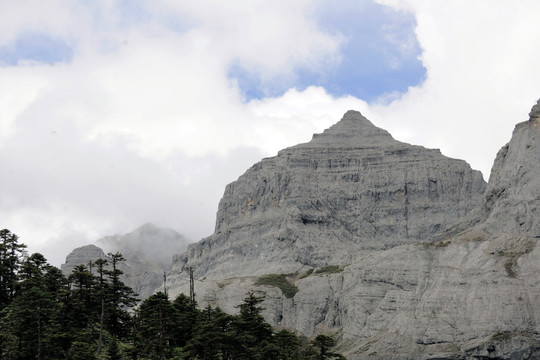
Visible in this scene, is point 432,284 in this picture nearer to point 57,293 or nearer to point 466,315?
point 466,315

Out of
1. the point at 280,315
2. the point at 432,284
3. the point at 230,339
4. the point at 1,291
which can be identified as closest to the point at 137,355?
the point at 230,339

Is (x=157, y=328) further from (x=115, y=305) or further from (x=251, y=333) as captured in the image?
(x=115, y=305)

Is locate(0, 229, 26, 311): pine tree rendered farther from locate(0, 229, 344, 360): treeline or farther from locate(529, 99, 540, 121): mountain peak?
locate(529, 99, 540, 121): mountain peak

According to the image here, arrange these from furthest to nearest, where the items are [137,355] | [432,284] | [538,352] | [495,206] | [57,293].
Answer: [495,206] < [432,284] < [538,352] < [57,293] < [137,355]

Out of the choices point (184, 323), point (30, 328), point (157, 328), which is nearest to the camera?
point (30, 328)

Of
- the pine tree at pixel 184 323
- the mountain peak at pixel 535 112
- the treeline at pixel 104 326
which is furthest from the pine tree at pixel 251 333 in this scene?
the mountain peak at pixel 535 112

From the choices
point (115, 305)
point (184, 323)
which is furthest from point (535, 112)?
point (115, 305)

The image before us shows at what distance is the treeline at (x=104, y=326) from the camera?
80000mm

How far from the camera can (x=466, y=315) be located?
156 meters

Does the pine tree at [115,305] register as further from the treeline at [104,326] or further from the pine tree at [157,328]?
the pine tree at [157,328]

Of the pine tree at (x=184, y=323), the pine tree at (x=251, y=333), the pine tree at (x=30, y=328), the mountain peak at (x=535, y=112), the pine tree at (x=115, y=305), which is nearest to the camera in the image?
the pine tree at (x=30, y=328)

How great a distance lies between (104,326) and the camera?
92.2m

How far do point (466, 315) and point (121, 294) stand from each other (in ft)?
260

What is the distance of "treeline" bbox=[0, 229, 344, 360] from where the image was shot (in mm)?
80000
